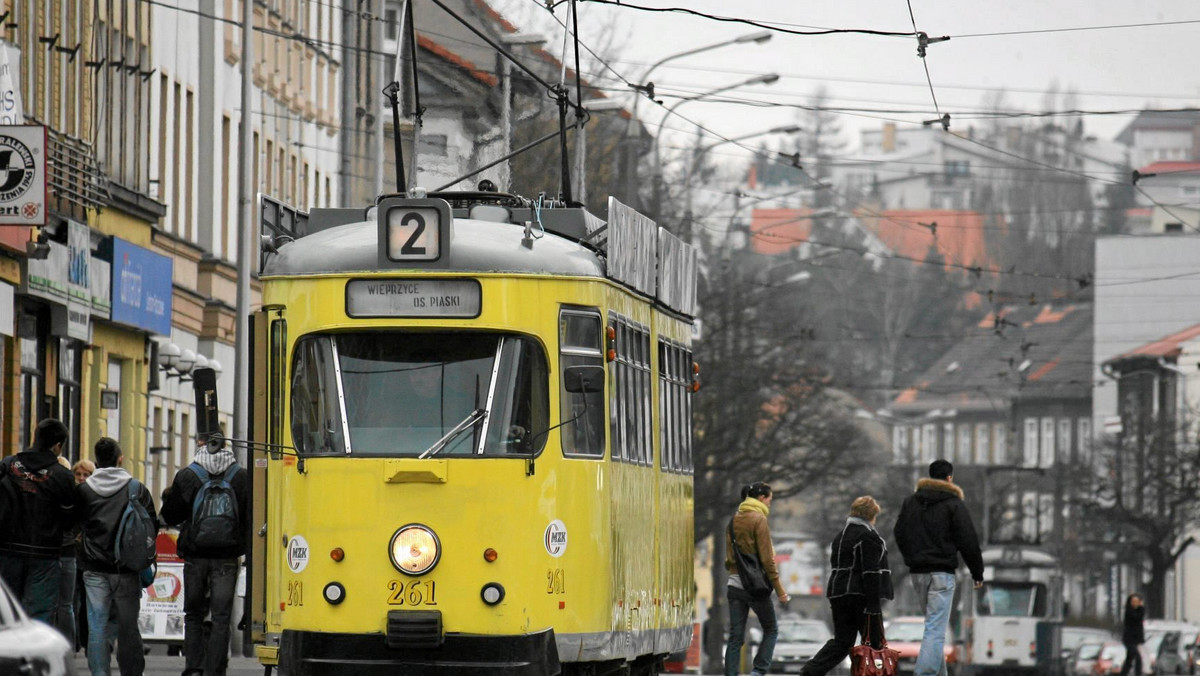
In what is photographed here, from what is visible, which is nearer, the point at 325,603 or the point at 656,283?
the point at 325,603

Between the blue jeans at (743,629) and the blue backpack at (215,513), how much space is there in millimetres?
4925

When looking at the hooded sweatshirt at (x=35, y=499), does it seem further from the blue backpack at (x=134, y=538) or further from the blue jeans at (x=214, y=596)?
the blue jeans at (x=214, y=596)

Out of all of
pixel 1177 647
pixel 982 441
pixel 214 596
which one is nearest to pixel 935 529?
pixel 214 596

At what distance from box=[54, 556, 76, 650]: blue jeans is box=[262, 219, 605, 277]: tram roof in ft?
9.04

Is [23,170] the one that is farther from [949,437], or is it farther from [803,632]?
[949,437]

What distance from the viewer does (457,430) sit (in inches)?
575

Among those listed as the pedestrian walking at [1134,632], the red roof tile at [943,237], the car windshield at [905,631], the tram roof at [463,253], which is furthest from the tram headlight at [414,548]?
the red roof tile at [943,237]

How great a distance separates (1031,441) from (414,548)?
115m

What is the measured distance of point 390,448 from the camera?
1462 cm

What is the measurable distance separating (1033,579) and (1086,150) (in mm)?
103298

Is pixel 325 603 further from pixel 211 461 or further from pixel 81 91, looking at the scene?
pixel 81 91

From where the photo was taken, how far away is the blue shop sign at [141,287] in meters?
34.2

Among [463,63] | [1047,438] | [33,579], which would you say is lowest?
[33,579]

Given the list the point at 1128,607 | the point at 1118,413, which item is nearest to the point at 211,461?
the point at 1128,607
